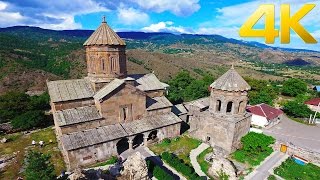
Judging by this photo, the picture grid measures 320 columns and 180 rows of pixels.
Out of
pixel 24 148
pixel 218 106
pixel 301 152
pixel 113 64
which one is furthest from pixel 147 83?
pixel 301 152

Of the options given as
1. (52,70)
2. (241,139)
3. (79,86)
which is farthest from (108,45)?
(52,70)

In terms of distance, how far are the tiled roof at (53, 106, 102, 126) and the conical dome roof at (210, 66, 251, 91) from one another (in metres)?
11.5

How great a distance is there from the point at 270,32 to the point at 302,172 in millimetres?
12397

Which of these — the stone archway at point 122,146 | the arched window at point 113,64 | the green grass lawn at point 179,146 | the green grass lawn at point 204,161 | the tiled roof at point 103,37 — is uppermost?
the tiled roof at point 103,37

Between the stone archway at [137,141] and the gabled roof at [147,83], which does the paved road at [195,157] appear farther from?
the gabled roof at [147,83]

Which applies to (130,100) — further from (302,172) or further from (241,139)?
(302,172)

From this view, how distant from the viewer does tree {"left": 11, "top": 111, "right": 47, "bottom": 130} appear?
25875mm

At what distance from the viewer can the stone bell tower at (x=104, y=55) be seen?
2273cm

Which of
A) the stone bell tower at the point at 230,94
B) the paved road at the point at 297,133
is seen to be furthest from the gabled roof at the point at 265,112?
the stone bell tower at the point at 230,94

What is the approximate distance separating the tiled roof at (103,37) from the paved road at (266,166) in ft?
54.7

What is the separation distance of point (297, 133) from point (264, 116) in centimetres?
405

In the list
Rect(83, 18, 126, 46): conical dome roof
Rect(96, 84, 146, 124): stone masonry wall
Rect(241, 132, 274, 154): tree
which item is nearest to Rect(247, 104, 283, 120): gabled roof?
Rect(241, 132, 274, 154): tree

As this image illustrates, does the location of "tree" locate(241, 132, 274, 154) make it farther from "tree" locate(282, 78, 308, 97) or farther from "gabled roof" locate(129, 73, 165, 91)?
"tree" locate(282, 78, 308, 97)

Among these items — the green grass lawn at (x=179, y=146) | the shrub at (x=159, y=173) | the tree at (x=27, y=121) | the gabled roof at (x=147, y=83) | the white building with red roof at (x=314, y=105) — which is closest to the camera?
the shrub at (x=159, y=173)
